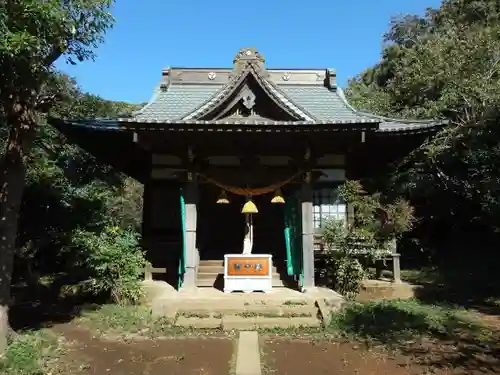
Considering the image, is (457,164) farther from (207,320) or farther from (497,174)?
(207,320)

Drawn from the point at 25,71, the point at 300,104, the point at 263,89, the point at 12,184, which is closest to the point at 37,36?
the point at 25,71

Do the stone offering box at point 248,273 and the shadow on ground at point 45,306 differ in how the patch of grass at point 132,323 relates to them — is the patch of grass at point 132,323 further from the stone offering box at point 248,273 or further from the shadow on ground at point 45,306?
the stone offering box at point 248,273

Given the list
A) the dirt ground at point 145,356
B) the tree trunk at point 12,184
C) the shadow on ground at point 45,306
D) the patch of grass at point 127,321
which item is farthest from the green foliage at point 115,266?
the tree trunk at point 12,184

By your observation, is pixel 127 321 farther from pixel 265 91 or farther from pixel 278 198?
pixel 265 91

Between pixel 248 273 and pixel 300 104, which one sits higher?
pixel 300 104

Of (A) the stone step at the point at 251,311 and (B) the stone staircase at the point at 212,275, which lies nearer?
(A) the stone step at the point at 251,311

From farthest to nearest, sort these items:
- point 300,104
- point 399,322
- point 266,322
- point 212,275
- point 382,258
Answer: point 300,104
point 212,275
point 382,258
point 266,322
point 399,322

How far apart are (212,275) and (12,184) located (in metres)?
5.82

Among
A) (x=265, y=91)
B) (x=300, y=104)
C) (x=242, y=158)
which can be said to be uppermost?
(x=300, y=104)

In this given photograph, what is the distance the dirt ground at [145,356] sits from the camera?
582 cm

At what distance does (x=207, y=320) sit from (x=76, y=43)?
5514mm

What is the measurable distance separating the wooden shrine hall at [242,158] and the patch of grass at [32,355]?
11.3ft

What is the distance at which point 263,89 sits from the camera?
10156 millimetres

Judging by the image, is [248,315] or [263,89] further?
[263,89]
